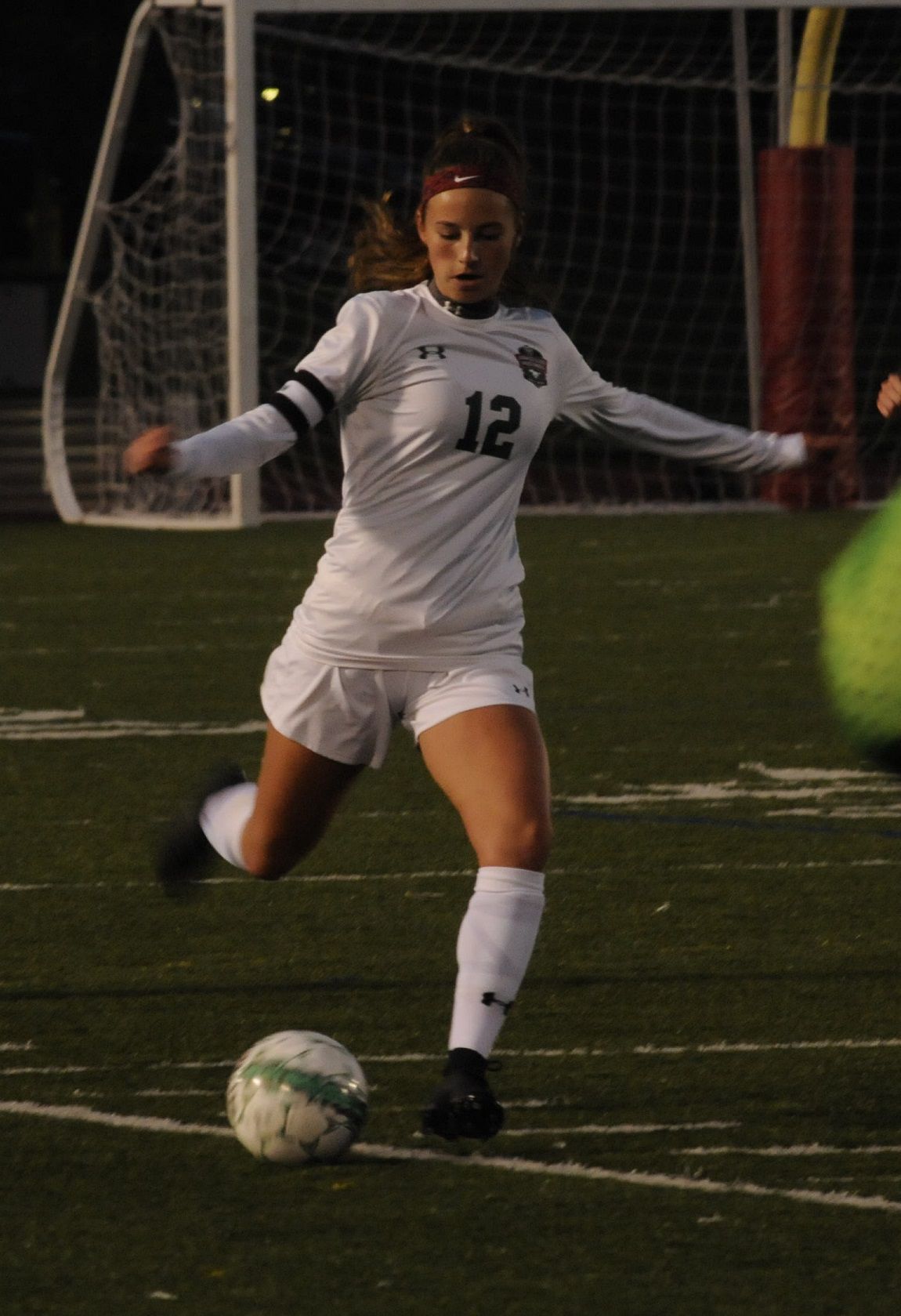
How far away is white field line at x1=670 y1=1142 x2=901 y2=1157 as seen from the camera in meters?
4.95

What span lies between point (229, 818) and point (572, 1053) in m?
1.11

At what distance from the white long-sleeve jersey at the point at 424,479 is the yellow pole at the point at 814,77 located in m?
15.2

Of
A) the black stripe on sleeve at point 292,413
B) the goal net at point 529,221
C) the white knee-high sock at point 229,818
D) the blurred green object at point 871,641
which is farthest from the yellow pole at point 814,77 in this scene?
the blurred green object at point 871,641

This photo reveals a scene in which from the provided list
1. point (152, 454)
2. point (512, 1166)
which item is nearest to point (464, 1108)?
point (512, 1166)

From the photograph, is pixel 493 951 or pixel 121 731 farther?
pixel 121 731

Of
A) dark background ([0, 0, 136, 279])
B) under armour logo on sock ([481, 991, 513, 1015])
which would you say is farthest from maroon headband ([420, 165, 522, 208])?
dark background ([0, 0, 136, 279])

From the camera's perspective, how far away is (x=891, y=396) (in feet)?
17.0

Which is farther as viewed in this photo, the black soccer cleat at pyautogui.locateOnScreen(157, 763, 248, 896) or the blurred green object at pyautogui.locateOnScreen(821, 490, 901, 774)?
the black soccer cleat at pyautogui.locateOnScreen(157, 763, 248, 896)

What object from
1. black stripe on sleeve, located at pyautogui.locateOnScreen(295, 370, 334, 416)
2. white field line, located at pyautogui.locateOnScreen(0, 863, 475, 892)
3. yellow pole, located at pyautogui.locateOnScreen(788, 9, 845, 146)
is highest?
yellow pole, located at pyautogui.locateOnScreen(788, 9, 845, 146)

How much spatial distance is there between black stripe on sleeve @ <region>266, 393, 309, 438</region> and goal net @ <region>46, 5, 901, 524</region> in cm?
1177

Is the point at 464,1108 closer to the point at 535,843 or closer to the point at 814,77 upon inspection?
the point at 535,843

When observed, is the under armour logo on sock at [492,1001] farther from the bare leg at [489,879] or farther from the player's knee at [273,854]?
the player's knee at [273,854]

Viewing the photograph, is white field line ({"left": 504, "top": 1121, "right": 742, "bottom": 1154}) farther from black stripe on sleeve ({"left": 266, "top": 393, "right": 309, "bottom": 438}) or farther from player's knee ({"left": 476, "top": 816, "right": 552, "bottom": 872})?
black stripe on sleeve ({"left": 266, "top": 393, "right": 309, "bottom": 438})

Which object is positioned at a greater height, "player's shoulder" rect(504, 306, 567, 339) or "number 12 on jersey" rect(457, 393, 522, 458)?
"player's shoulder" rect(504, 306, 567, 339)
